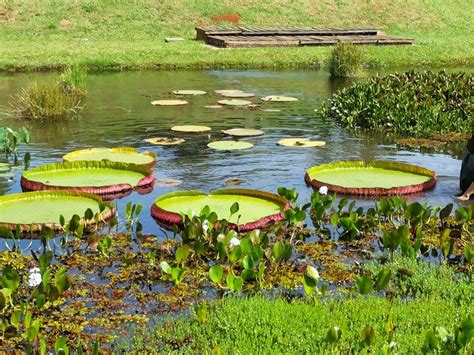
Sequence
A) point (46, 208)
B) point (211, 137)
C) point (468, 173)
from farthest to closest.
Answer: point (211, 137) → point (468, 173) → point (46, 208)

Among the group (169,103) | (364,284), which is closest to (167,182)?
(364,284)

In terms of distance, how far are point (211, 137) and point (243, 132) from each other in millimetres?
619

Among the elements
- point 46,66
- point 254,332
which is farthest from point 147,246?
point 46,66

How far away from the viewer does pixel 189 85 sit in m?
21.6

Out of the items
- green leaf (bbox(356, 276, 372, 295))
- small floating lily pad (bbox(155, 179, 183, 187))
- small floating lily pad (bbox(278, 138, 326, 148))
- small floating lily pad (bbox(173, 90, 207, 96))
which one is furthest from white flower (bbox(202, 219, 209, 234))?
small floating lily pad (bbox(173, 90, 207, 96))

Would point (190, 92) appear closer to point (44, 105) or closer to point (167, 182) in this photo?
point (44, 105)

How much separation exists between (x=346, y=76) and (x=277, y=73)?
266cm

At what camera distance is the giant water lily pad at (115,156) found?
11.5m

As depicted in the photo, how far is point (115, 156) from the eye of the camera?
11734mm

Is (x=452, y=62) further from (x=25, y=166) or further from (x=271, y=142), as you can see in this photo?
(x=25, y=166)

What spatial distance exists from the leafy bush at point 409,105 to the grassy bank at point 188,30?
34.1 ft

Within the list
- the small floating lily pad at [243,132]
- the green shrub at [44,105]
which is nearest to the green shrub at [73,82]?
the green shrub at [44,105]

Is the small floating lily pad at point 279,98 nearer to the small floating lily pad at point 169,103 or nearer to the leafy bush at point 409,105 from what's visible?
the leafy bush at point 409,105

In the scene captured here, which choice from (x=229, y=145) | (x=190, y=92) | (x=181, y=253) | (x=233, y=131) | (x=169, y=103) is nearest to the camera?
(x=181, y=253)
